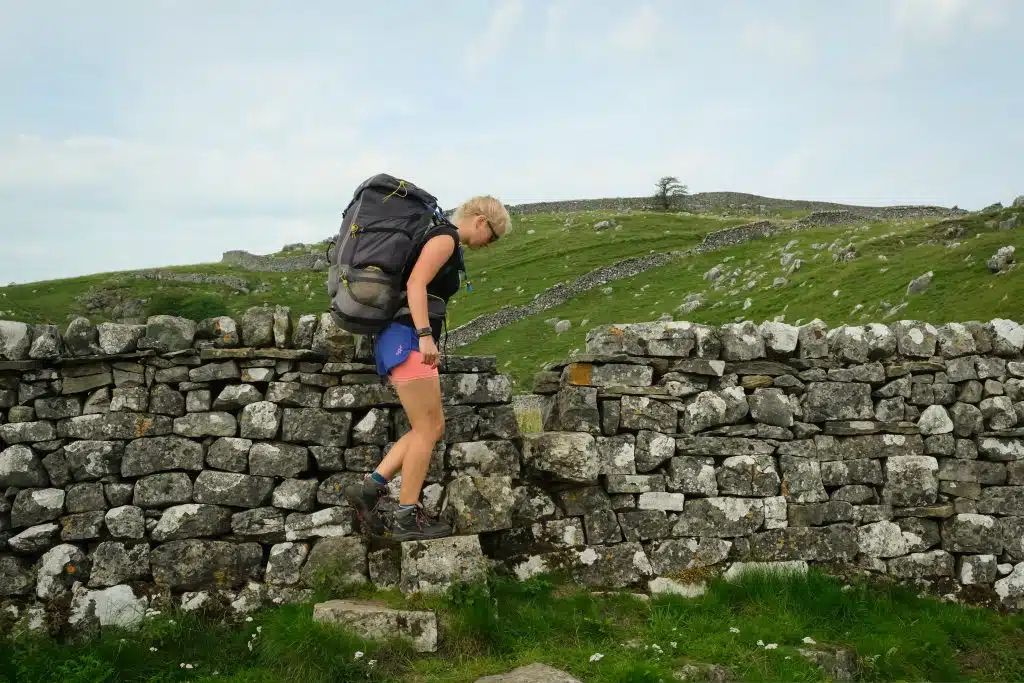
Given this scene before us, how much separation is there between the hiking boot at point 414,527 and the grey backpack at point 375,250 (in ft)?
4.51

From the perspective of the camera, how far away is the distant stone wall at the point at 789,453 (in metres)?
6.95

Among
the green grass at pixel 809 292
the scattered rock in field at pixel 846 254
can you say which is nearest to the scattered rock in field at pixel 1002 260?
the green grass at pixel 809 292

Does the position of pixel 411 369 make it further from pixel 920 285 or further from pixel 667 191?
pixel 667 191

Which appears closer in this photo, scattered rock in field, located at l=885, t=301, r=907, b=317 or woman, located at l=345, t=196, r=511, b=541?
woman, located at l=345, t=196, r=511, b=541

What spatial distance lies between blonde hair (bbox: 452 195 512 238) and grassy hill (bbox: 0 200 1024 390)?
13.9 metres

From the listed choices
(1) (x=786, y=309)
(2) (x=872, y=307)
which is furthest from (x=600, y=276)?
(2) (x=872, y=307)

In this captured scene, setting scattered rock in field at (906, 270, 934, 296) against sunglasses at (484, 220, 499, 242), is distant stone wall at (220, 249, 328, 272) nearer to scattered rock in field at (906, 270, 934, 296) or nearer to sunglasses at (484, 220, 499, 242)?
scattered rock in field at (906, 270, 934, 296)

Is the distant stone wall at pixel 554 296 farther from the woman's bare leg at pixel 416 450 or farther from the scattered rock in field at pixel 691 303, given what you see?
the woman's bare leg at pixel 416 450

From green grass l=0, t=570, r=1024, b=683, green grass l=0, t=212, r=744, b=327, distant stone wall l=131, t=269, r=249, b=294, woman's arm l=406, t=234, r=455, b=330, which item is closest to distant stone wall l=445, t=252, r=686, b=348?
green grass l=0, t=212, r=744, b=327

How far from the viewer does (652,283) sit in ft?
135

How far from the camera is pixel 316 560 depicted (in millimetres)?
6230

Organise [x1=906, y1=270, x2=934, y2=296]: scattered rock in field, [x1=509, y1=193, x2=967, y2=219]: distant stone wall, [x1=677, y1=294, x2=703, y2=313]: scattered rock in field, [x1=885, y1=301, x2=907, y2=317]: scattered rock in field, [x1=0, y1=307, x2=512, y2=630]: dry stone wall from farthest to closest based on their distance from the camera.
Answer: [x1=509, y1=193, x2=967, y2=219]: distant stone wall → [x1=677, y1=294, x2=703, y2=313]: scattered rock in field → [x1=906, y1=270, x2=934, y2=296]: scattered rock in field → [x1=885, y1=301, x2=907, y2=317]: scattered rock in field → [x1=0, y1=307, x2=512, y2=630]: dry stone wall

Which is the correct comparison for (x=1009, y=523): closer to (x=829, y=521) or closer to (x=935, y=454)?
(x=935, y=454)

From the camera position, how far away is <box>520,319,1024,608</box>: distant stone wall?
695 centimetres
